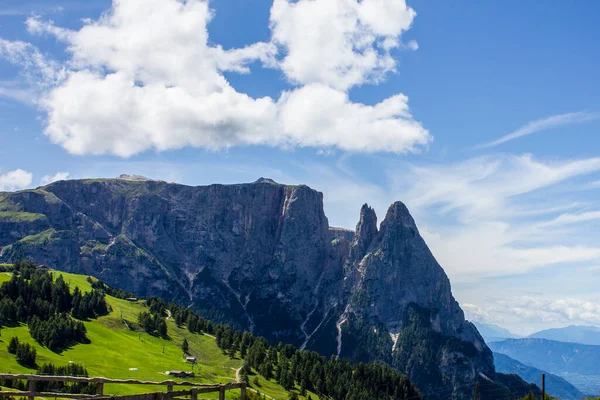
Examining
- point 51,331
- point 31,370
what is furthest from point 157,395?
point 51,331

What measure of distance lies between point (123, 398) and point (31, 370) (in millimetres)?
153448

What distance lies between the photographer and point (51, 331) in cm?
19562

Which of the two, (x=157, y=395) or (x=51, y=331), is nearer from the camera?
(x=157, y=395)

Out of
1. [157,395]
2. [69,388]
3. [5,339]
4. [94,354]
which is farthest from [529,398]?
[5,339]

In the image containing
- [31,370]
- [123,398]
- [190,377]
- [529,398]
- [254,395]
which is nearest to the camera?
[123,398]

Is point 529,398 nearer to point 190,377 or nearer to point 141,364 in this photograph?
point 190,377

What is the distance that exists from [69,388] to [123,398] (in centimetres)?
12093

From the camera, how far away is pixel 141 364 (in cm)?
19950

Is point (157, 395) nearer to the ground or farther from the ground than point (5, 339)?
farther from the ground

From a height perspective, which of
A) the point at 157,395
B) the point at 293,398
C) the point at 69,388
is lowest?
the point at 293,398

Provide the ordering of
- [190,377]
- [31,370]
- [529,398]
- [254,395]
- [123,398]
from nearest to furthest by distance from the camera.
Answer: [123,398], [529,398], [31,370], [254,395], [190,377]

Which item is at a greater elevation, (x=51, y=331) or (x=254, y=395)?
(x=51, y=331)

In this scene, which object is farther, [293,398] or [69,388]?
[293,398]

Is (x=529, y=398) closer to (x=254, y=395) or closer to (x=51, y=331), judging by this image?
(x=254, y=395)
